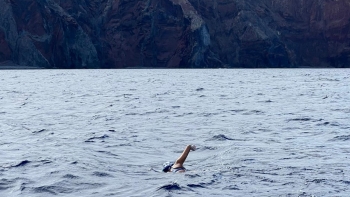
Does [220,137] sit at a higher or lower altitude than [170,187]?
lower

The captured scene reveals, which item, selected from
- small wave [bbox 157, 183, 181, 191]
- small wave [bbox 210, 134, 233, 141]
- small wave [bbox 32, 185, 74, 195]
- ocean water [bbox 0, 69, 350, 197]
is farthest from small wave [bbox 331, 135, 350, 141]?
small wave [bbox 32, 185, 74, 195]

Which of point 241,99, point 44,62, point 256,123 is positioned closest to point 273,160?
point 256,123

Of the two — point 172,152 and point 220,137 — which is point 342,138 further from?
point 172,152

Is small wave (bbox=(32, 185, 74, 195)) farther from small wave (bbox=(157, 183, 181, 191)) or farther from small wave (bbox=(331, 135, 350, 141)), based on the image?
small wave (bbox=(331, 135, 350, 141))

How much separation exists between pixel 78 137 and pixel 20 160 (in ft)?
19.8

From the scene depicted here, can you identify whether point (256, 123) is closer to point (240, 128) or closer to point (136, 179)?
point (240, 128)

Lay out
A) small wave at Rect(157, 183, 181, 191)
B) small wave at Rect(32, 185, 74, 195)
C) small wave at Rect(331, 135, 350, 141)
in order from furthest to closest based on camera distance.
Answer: small wave at Rect(331, 135, 350, 141) → small wave at Rect(157, 183, 181, 191) → small wave at Rect(32, 185, 74, 195)

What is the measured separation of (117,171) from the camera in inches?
743

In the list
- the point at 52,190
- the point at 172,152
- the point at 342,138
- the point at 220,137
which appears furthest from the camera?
the point at 220,137

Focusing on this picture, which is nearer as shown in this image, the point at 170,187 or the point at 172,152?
the point at 170,187

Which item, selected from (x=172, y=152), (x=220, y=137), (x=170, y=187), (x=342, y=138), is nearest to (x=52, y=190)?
(x=170, y=187)

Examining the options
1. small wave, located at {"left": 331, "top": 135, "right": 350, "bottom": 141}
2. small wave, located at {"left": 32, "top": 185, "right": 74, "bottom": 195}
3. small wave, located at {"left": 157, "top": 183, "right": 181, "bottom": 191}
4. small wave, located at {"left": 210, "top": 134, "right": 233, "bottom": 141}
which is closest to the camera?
small wave, located at {"left": 32, "top": 185, "right": 74, "bottom": 195}

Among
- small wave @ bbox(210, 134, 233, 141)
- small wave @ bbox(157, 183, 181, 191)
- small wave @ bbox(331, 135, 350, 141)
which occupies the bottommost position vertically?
small wave @ bbox(210, 134, 233, 141)

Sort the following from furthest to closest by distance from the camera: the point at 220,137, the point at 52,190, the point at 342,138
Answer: the point at 220,137 < the point at 342,138 < the point at 52,190
